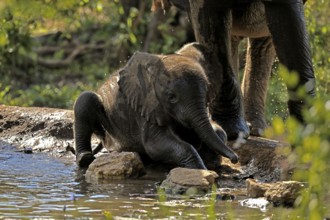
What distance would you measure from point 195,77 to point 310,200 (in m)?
2.96

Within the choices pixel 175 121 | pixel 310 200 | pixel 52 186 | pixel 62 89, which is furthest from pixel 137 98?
pixel 62 89

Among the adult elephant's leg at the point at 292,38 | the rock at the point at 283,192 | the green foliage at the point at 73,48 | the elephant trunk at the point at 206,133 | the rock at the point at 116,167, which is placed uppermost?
the adult elephant's leg at the point at 292,38

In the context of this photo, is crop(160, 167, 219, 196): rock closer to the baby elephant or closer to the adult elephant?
the baby elephant

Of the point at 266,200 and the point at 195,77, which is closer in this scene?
the point at 266,200

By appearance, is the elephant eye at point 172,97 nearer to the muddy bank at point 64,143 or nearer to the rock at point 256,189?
the muddy bank at point 64,143

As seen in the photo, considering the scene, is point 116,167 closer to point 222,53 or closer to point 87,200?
point 87,200

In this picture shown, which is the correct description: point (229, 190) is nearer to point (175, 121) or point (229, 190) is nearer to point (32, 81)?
point (175, 121)

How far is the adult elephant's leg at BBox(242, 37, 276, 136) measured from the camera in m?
8.38

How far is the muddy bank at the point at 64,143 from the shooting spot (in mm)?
6809

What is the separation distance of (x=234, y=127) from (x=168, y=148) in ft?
2.61

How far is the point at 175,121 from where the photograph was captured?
6863mm

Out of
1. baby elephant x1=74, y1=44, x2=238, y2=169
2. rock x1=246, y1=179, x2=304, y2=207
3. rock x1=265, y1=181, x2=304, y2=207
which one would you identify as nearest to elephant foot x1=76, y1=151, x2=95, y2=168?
baby elephant x1=74, y1=44, x2=238, y2=169

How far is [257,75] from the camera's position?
8477 millimetres

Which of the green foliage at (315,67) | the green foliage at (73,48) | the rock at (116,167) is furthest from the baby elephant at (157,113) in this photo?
the green foliage at (73,48)
